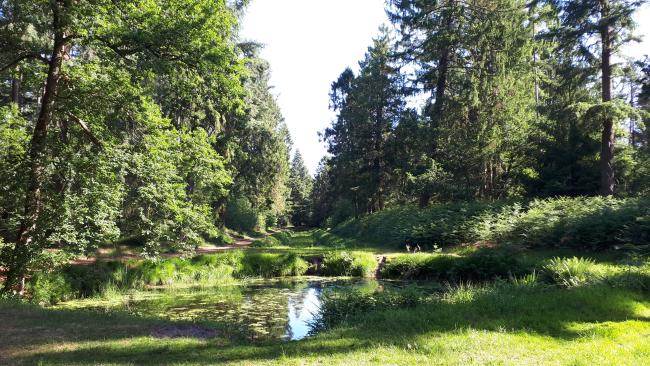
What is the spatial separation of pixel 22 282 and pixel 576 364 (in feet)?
47.2

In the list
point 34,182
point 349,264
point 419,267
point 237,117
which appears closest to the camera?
point 34,182

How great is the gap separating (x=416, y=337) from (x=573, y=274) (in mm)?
6180

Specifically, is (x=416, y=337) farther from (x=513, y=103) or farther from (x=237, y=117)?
(x=237, y=117)

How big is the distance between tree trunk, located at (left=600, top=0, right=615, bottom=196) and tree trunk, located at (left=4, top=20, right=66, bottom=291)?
23717 millimetres

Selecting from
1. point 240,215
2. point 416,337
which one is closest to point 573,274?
point 416,337

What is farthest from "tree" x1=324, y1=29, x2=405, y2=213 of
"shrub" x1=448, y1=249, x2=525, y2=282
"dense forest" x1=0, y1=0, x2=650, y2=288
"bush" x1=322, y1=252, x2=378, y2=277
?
"shrub" x1=448, y1=249, x2=525, y2=282

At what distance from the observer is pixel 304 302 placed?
Answer: 45.3 ft

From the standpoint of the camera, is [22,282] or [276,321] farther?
[22,282]

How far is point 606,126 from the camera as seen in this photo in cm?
2167

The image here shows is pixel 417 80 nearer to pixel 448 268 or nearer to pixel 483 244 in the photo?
pixel 483 244

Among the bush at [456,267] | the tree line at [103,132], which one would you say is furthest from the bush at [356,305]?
the tree line at [103,132]

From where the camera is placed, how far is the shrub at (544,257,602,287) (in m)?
10.4

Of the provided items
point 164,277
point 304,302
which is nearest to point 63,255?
point 164,277

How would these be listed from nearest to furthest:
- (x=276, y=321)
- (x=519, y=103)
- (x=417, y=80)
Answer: (x=276, y=321)
(x=519, y=103)
(x=417, y=80)
